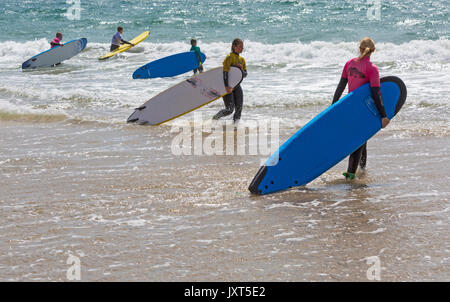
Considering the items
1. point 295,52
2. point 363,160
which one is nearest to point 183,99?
point 363,160

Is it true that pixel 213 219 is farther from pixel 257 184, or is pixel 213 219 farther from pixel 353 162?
pixel 353 162

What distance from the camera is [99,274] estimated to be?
3637mm

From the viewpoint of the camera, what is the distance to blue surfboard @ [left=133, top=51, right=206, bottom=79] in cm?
1416

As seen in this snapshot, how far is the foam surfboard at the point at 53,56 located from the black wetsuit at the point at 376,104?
14.2 metres

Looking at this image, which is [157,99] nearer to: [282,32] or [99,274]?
[99,274]

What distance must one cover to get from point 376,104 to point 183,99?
4.45 meters

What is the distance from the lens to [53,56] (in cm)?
1828

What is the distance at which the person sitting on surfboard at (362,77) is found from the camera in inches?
210

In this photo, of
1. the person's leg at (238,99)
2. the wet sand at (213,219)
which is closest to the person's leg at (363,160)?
the wet sand at (213,219)

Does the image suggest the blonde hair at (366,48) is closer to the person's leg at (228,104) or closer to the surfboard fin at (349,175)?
the surfboard fin at (349,175)

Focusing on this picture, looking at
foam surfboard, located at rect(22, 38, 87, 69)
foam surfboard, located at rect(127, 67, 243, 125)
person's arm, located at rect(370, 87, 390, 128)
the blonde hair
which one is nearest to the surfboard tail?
person's arm, located at rect(370, 87, 390, 128)
